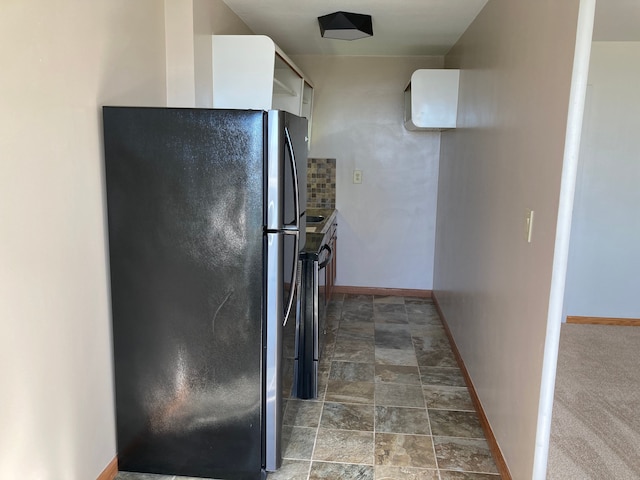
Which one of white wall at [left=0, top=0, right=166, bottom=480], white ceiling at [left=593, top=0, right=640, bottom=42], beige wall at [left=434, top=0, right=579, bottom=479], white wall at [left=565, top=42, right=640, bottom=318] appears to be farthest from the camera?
white wall at [left=565, top=42, right=640, bottom=318]

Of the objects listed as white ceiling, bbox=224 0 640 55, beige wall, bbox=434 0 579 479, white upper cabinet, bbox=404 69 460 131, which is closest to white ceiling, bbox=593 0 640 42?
white ceiling, bbox=224 0 640 55

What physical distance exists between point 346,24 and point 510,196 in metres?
1.56

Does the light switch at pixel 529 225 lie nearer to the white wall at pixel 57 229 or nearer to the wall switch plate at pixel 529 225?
the wall switch plate at pixel 529 225

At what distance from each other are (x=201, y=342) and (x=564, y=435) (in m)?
1.83

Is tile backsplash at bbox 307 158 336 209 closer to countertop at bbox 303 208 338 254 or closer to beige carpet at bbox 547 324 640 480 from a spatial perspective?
countertop at bbox 303 208 338 254

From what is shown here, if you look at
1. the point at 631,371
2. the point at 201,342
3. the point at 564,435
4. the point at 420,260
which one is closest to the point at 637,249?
the point at 631,371

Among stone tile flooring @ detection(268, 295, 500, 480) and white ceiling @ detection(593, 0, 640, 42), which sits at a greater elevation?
white ceiling @ detection(593, 0, 640, 42)

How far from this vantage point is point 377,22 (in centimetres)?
318

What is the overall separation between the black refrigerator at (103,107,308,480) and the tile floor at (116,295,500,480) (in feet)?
0.72

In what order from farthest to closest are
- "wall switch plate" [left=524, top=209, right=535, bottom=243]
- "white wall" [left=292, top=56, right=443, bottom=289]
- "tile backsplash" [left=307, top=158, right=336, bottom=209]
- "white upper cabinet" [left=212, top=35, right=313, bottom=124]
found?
"tile backsplash" [left=307, top=158, right=336, bottom=209], "white wall" [left=292, top=56, right=443, bottom=289], "white upper cabinet" [left=212, top=35, right=313, bottom=124], "wall switch plate" [left=524, top=209, right=535, bottom=243]

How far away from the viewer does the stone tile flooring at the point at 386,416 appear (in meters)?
2.17

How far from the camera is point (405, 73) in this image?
4355 millimetres

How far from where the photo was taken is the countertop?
2.79m

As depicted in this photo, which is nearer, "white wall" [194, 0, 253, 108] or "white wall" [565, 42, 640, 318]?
"white wall" [194, 0, 253, 108]
